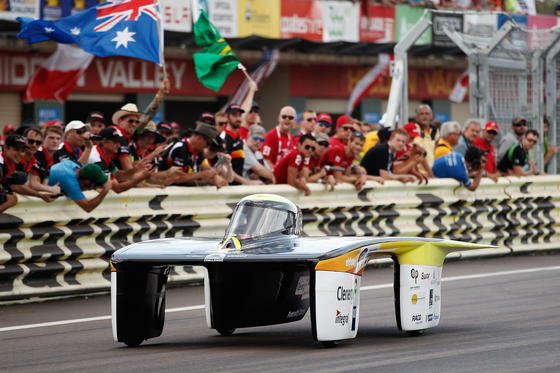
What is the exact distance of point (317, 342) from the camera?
9.49 m

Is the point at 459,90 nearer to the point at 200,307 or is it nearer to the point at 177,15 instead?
the point at 177,15

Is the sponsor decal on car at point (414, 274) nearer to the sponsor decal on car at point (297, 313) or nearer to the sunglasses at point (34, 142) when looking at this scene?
the sponsor decal on car at point (297, 313)

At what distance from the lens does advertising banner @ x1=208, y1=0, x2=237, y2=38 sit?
98.4ft

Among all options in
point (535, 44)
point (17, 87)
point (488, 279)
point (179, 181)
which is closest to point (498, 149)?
point (535, 44)

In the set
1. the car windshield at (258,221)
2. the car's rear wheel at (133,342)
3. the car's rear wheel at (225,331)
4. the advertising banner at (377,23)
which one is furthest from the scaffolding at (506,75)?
the advertising banner at (377,23)

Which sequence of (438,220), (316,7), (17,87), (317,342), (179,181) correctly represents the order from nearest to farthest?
(317,342) → (179,181) → (438,220) → (17,87) → (316,7)

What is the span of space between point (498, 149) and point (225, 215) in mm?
5753

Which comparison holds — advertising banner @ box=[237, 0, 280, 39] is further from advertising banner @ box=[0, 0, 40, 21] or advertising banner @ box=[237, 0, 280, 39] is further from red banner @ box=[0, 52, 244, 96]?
advertising banner @ box=[0, 0, 40, 21]

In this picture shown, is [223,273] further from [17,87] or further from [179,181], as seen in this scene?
[17,87]

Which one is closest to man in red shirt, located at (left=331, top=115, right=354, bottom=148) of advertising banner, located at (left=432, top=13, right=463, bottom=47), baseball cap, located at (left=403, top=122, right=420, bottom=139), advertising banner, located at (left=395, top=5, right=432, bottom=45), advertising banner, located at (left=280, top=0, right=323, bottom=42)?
baseball cap, located at (left=403, top=122, right=420, bottom=139)

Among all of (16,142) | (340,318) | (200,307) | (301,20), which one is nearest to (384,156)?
(200,307)

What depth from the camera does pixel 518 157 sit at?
18.7 m

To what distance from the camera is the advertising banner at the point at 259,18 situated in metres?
31.0

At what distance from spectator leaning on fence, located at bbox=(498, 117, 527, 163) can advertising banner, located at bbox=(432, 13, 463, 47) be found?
1559 mm
